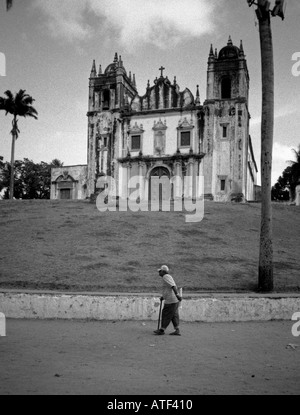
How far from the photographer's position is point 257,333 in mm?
8375

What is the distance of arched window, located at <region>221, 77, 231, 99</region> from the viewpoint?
3481 cm

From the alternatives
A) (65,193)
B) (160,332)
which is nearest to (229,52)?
(65,193)

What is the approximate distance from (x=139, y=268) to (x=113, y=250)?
2317 millimetres

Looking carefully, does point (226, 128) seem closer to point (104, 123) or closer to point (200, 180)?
point (200, 180)

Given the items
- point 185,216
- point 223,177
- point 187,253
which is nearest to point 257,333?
point 187,253

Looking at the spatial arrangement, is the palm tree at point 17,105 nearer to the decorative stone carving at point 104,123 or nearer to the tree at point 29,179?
the decorative stone carving at point 104,123

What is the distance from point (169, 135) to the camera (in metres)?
35.6

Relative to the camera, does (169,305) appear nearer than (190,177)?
Yes

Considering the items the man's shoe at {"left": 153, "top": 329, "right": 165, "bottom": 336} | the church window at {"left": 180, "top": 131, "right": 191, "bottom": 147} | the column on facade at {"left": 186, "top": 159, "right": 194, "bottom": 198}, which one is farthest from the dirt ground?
the church window at {"left": 180, "top": 131, "right": 191, "bottom": 147}

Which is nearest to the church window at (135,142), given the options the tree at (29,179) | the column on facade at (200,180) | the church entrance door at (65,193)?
the column on facade at (200,180)

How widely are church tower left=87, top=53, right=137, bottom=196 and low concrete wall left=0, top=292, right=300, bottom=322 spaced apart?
2675 centimetres

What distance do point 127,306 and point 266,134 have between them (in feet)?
19.8
